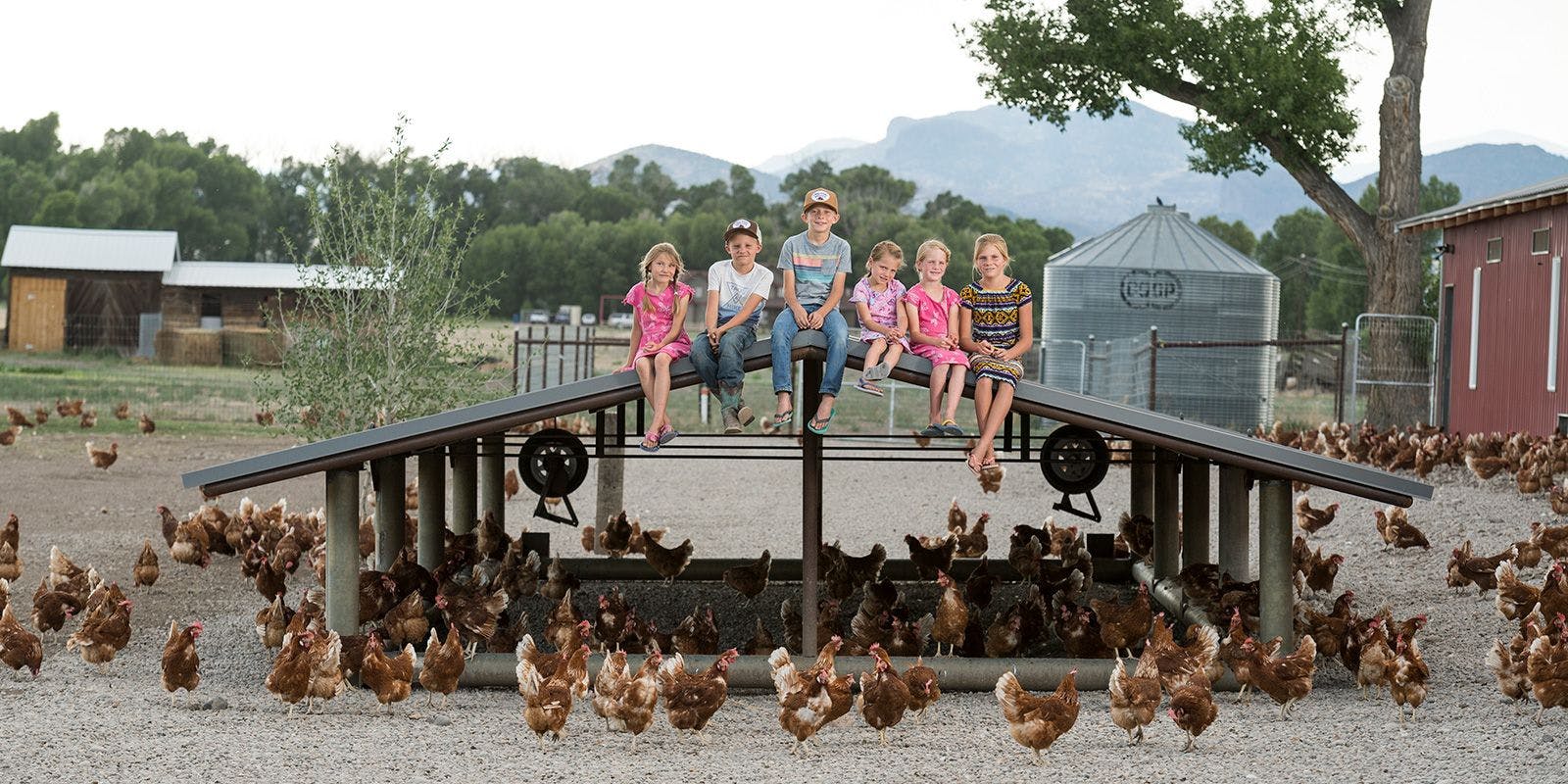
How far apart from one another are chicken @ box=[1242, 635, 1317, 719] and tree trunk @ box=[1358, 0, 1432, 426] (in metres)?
18.0

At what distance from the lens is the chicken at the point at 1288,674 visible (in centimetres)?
752

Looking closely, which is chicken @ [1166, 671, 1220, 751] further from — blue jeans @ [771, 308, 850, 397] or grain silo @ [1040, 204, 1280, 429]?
grain silo @ [1040, 204, 1280, 429]

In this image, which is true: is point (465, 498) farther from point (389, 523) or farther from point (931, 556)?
point (931, 556)

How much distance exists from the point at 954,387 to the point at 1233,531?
3.17m

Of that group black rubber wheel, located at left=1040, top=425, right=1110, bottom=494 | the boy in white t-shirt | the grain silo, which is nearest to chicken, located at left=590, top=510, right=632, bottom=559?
black rubber wheel, located at left=1040, top=425, right=1110, bottom=494

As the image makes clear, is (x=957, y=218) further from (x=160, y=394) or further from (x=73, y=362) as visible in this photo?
(x=160, y=394)

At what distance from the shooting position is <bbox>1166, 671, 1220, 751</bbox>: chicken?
22.6ft

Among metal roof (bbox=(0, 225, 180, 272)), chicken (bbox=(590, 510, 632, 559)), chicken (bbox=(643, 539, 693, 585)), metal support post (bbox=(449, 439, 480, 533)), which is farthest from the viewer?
metal roof (bbox=(0, 225, 180, 272))

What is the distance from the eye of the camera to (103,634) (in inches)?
337

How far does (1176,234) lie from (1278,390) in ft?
58.3

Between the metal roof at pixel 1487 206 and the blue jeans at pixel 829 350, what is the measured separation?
572 inches

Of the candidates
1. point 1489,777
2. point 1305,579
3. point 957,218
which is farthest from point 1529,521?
point 957,218

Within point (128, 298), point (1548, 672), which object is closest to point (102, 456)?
point (1548, 672)

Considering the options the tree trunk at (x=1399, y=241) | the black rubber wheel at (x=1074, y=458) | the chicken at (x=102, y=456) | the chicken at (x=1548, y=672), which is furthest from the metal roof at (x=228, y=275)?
the chicken at (x=1548, y=672)
